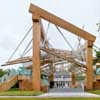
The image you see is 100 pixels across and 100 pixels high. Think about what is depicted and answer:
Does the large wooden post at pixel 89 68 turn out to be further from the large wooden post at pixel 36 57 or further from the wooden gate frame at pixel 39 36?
the large wooden post at pixel 36 57

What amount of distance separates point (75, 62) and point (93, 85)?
2.91 meters

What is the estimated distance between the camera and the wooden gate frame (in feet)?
87.4

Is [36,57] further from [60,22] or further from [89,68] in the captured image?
[89,68]

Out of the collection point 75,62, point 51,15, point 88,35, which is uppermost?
point 51,15

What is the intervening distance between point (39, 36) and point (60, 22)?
2.43m

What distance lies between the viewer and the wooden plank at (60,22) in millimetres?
27375

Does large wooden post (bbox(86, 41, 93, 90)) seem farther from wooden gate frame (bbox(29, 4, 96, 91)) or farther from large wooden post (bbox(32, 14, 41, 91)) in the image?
large wooden post (bbox(32, 14, 41, 91))

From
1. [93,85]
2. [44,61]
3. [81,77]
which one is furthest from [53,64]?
[93,85]

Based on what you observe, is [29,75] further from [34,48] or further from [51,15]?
[51,15]

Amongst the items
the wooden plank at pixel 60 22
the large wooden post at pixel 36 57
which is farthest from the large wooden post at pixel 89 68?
the large wooden post at pixel 36 57

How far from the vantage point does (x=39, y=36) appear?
2733 centimetres

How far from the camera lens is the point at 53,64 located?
3241cm

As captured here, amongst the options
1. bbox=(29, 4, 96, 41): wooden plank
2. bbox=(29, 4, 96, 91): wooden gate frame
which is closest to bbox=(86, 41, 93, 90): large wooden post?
bbox=(29, 4, 96, 91): wooden gate frame

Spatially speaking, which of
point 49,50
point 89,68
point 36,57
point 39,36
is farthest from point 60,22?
point 89,68
